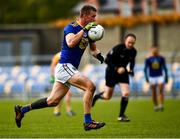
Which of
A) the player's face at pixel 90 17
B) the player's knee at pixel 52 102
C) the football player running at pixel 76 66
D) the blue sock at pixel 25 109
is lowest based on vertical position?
the blue sock at pixel 25 109

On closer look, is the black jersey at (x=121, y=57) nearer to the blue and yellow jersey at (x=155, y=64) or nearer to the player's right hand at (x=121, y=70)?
the player's right hand at (x=121, y=70)

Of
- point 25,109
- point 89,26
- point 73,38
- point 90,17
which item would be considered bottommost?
point 25,109

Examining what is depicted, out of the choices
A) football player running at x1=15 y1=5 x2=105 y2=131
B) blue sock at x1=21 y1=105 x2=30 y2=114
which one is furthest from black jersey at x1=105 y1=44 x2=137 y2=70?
blue sock at x1=21 y1=105 x2=30 y2=114

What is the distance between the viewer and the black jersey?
742 inches

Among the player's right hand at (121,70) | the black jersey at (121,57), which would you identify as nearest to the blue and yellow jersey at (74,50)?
the player's right hand at (121,70)

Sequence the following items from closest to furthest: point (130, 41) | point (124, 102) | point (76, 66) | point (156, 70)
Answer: point (76, 66) → point (124, 102) → point (130, 41) → point (156, 70)

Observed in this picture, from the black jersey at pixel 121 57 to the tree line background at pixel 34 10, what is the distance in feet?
171

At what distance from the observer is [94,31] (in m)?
14.0

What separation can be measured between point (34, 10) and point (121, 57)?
55.1 m

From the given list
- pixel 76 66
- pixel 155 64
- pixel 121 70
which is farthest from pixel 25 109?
pixel 155 64

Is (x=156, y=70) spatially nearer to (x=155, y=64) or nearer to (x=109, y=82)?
(x=155, y=64)

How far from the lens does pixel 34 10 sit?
241 ft

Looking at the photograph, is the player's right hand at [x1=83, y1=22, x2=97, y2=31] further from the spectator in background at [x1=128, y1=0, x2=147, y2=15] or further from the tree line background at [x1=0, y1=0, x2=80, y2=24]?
the tree line background at [x1=0, y1=0, x2=80, y2=24]

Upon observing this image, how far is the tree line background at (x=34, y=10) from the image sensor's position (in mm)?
71438
